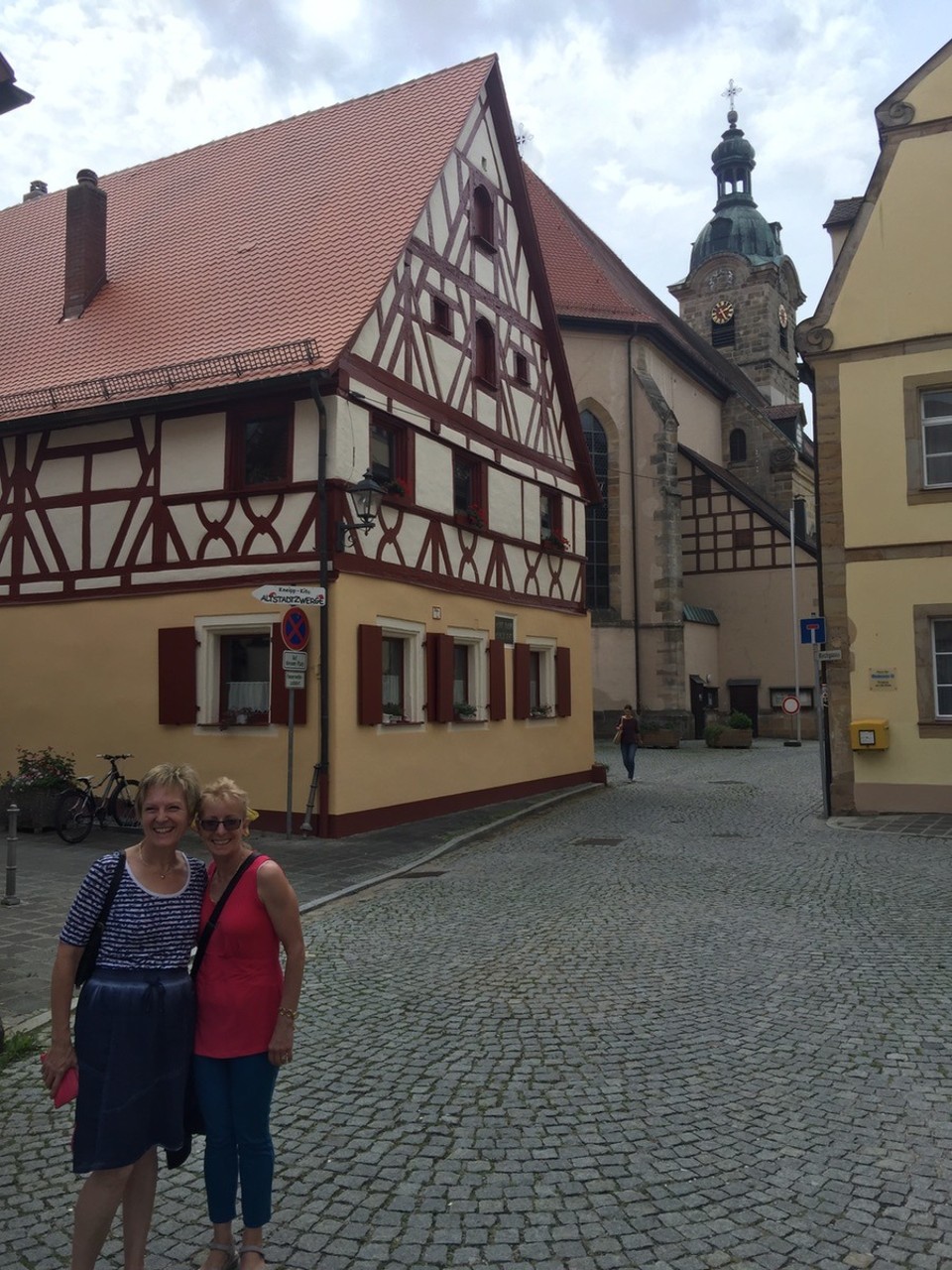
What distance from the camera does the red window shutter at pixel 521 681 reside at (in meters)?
18.4

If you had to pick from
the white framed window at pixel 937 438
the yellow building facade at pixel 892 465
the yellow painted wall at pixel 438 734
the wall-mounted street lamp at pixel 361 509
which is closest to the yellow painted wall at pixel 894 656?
the yellow building facade at pixel 892 465

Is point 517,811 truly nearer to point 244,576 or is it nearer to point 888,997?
point 244,576

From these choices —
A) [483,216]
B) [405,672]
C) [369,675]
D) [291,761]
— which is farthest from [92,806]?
[483,216]

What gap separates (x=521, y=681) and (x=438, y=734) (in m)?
3.03

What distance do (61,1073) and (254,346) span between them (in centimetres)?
1231

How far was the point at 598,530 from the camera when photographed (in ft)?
118

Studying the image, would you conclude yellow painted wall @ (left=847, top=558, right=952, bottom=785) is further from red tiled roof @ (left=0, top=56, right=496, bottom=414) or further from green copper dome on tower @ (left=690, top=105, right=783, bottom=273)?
green copper dome on tower @ (left=690, top=105, right=783, bottom=273)

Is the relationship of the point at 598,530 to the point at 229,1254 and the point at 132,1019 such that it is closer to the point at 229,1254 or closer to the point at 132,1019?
the point at 229,1254

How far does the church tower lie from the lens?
2148 inches

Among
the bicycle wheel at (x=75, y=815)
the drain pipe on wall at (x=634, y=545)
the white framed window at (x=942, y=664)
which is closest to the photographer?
the bicycle wheel at (x=75, y=815)

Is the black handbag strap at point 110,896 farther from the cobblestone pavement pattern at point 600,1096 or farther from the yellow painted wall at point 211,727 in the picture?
the yellow painted wall at point 211,727

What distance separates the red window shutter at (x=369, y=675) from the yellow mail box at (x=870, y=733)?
21.3 feet

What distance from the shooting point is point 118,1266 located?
11.4 ft

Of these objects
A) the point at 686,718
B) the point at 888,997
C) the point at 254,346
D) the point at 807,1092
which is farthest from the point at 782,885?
the point at 686,718
